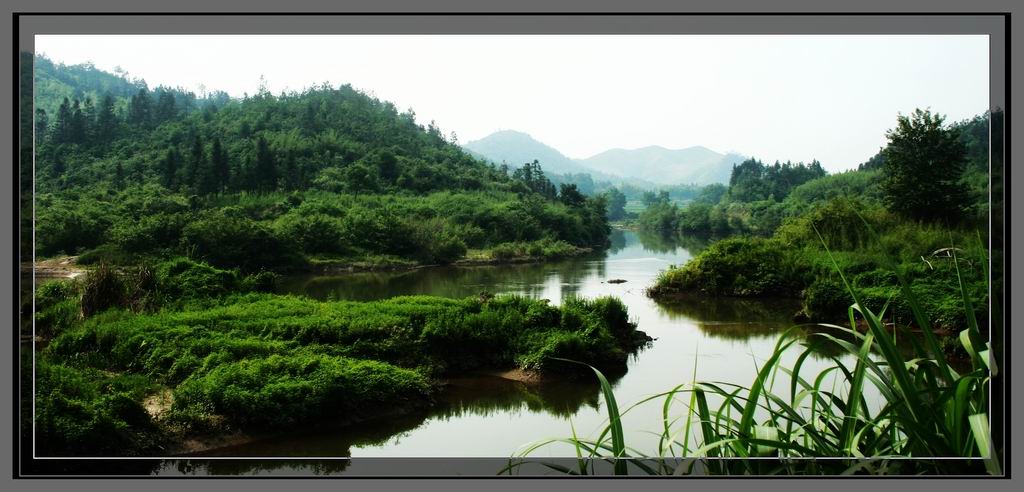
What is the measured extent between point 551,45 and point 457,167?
161 centimetres

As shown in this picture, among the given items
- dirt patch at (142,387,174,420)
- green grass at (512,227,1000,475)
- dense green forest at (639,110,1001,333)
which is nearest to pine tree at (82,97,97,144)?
dirt patch at (142,387,174,420)

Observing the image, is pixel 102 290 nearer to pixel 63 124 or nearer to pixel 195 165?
pixel 195 165

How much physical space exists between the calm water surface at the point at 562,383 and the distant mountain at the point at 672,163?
76 cm

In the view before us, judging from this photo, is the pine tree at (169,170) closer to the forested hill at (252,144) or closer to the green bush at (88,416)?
the forested hill at (252,144)

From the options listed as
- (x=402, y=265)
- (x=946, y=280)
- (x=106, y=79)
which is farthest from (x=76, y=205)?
(x=946, y=280)

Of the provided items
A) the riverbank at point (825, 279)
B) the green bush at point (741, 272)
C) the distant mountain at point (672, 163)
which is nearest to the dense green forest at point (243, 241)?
the distant mountain at point (672, 163)

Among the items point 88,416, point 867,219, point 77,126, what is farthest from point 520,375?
point 77,126

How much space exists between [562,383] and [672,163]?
7.64 ft

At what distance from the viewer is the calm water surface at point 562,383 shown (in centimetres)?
456

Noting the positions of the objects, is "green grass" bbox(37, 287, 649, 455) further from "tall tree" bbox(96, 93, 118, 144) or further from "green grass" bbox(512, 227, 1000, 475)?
"green grass" bbox(512, 227, 1000, 475)

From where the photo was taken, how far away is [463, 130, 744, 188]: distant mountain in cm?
447

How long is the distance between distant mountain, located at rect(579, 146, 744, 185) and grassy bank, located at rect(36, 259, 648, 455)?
1.92 meters
